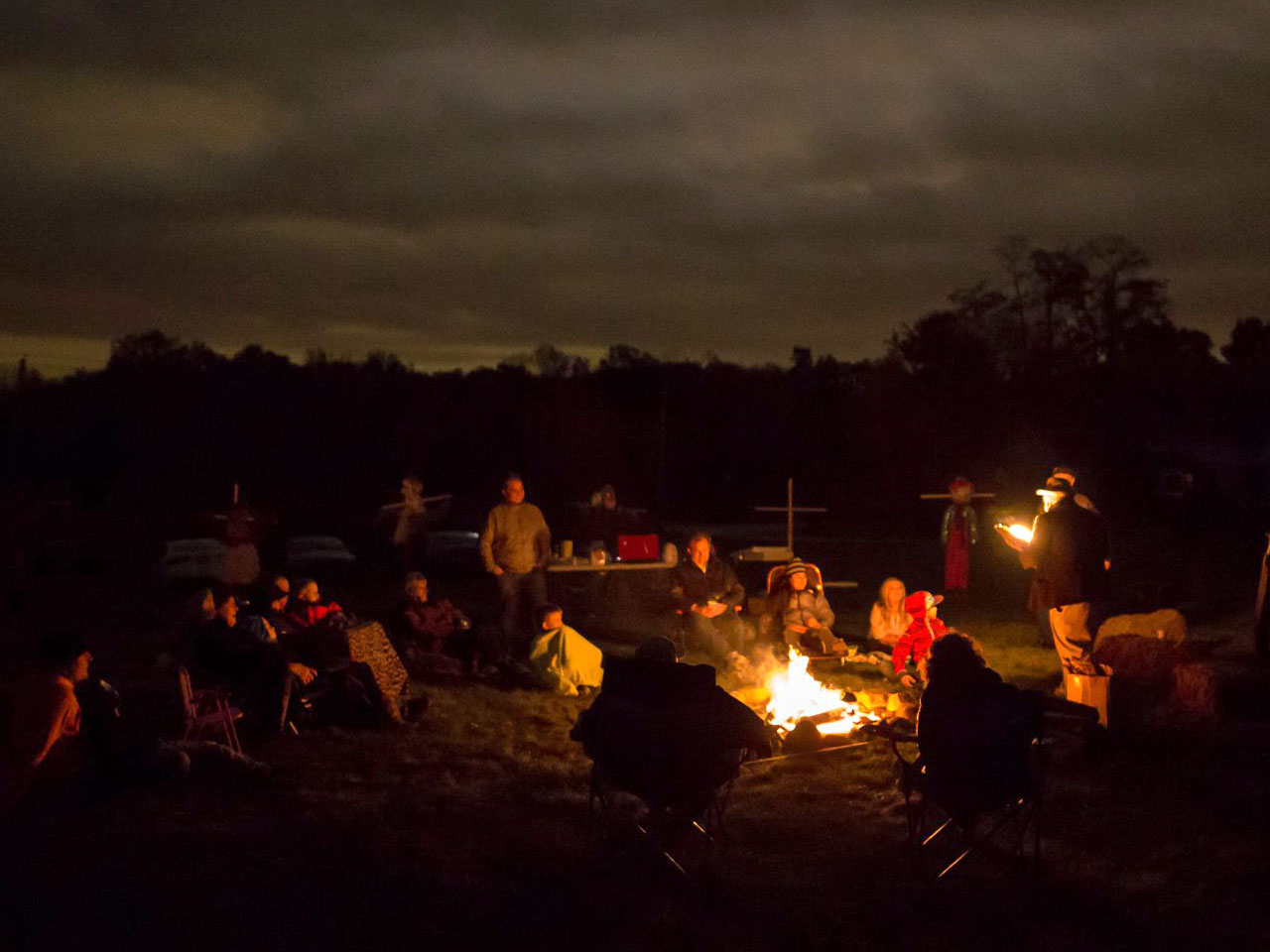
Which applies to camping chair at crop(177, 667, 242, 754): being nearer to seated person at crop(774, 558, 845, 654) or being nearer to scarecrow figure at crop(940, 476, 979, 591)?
seated person at crop(774, 558, 845, 654)

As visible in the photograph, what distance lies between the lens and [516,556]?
9945 mm

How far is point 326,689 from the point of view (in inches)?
304

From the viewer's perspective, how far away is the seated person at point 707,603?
9.82m

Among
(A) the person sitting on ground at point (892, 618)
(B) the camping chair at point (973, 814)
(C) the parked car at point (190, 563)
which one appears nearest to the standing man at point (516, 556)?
(A) the person sitting on ground at point (892, 618)

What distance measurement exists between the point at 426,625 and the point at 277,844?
4.06 meters

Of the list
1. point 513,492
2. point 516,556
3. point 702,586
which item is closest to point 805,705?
point 702,586

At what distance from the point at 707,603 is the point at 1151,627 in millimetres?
3435

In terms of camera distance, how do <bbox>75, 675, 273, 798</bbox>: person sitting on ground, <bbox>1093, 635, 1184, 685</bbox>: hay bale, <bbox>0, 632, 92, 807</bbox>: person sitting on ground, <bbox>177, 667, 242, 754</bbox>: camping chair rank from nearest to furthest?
<bbox>0, 632, 92, 807</bbox>: person sitting on ground
<bbox>75, 675, 273, 798</bbox>: person sitting on ground
<bbox>177, 667, 242, 754</bbox>: camping chair
<bbox>1093, 635, 1184, 685</bbox>: hay bale

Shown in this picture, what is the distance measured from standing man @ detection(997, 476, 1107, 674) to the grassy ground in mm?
966

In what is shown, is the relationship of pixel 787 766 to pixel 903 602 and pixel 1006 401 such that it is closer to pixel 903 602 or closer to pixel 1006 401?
pixel 903 602

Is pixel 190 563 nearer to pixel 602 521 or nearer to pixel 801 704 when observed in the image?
pixel 602 521

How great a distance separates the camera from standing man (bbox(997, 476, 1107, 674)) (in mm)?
7730

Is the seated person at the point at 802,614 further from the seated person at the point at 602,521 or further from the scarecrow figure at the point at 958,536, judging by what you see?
the seated person at the point at 602,521

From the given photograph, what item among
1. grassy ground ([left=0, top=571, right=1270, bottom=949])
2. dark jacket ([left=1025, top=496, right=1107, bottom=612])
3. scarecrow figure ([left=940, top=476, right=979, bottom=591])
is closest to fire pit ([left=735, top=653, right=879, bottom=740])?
A: grassy ground ([left=0, top=571, right=1270, bottom=949])
